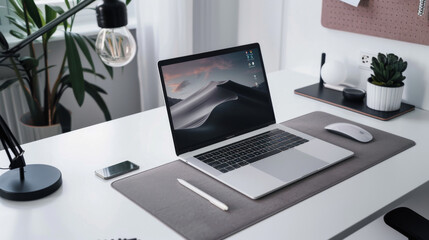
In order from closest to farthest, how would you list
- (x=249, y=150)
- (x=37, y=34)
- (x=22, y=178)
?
(x=37, y=34) → (x=22, y=178) → (x=249, y=150)

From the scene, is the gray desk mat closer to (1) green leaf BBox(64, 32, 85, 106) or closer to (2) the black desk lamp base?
(2) the black desk lamp base

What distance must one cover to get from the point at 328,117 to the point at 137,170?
26.9 inches

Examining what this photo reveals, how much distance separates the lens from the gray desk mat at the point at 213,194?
990mm

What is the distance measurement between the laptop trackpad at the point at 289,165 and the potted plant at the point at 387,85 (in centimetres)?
47

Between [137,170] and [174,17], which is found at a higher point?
[174,17]

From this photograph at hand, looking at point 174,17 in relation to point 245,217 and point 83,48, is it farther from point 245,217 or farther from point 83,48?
point 245,217

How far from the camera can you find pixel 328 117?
1569 millimetres

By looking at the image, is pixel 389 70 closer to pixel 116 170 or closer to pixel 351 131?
pixel 351 131

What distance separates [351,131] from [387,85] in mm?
303

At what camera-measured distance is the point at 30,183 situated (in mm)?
1120

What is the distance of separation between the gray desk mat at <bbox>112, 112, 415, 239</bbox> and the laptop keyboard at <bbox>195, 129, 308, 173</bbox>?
6 cm

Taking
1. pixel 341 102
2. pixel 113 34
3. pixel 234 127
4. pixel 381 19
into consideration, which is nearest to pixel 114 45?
pixel 113 34

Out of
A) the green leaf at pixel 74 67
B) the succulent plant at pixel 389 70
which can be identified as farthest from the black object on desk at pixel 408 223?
the green leaf at pixel 74 67

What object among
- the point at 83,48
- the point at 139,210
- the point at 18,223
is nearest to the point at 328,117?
the point at 139,210
